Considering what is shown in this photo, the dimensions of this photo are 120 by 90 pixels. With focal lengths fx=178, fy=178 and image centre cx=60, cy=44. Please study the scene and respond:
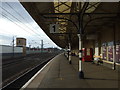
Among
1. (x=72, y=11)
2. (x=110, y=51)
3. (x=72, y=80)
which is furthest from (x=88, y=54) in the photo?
(x=72, y=80)

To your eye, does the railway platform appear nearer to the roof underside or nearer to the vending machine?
the roof underside

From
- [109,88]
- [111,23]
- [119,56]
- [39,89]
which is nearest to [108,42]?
[111,23]

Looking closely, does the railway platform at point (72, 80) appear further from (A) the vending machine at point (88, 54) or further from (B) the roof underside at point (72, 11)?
(A) the vending machine at point (88, 54)

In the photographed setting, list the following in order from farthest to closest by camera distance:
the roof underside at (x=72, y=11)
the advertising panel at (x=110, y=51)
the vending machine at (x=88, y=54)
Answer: the vending machine at (x=88, y=54) → the advertising panel at (x=110, y=51) → the roof underside at (x=72, y=11)

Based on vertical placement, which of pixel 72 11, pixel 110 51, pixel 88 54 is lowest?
pixel 88 54

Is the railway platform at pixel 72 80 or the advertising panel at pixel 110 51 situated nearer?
the railway platform at pixel 72 80

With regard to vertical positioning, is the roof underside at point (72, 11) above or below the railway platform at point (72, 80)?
above

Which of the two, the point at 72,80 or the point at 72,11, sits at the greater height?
the point at 72,11

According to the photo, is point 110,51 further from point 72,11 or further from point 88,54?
point 88,54

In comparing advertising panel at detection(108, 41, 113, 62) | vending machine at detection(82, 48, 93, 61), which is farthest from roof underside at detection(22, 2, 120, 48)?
vending machine at detection(82, 48, 93, 61)

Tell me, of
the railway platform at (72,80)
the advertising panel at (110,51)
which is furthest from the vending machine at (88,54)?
the railway platform at (72,80)

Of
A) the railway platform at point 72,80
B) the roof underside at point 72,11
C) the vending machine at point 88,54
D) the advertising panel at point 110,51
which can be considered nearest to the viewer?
the railway platform at point 72,80

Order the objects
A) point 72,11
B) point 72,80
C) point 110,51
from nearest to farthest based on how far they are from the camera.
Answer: point 72,80 < point 72,11 < point 110,51

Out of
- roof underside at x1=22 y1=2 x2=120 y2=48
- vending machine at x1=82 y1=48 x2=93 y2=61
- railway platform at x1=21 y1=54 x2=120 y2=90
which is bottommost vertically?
railway platform at x1=21 y1=54 x2=120 y2=90
